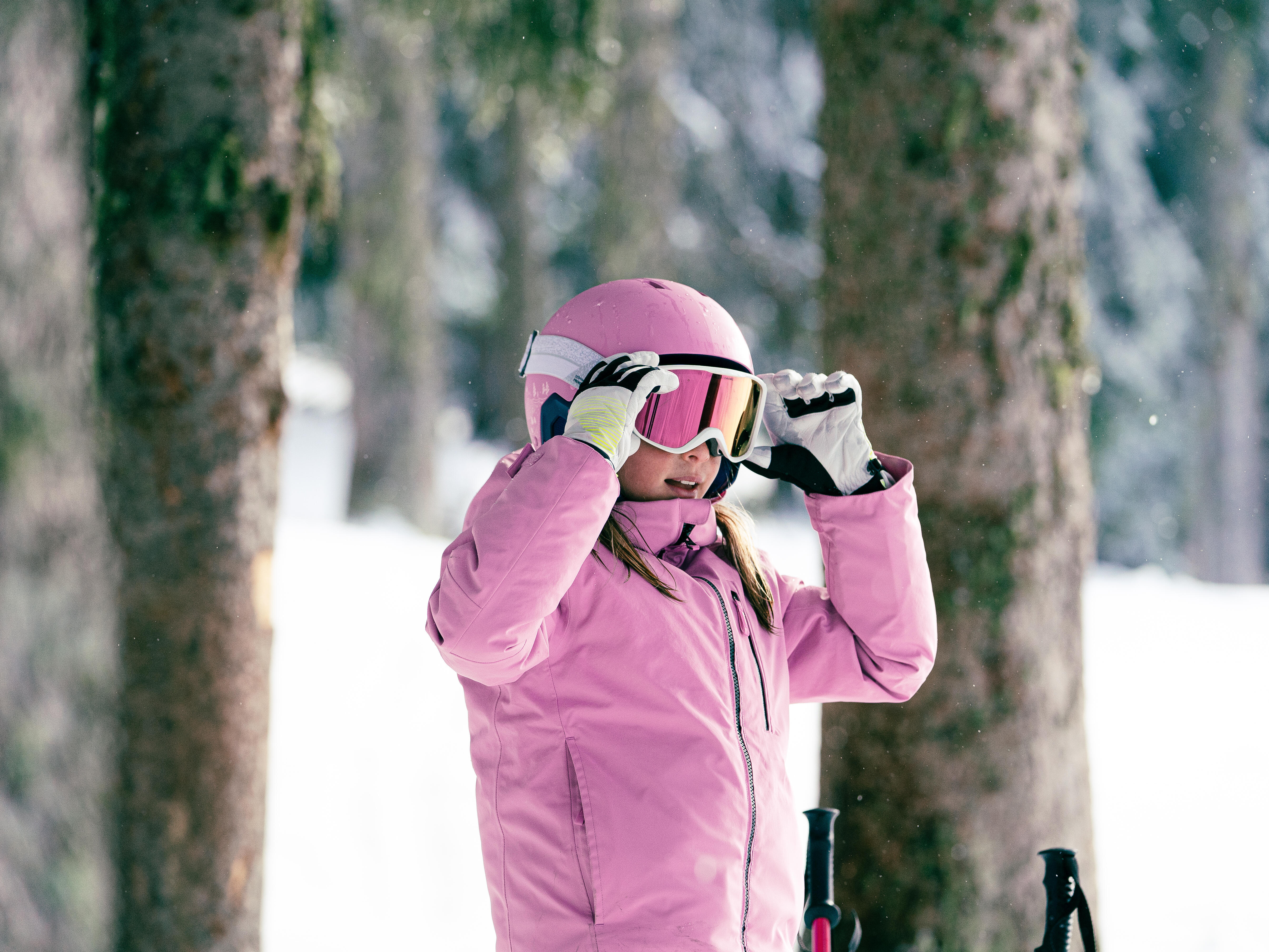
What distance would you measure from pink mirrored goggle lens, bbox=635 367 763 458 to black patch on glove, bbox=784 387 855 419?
0.31ft

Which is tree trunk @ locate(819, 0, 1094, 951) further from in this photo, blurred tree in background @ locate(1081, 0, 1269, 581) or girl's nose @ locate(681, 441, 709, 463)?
blurred tree in background @ locate(1081, 0, 1269, 581)

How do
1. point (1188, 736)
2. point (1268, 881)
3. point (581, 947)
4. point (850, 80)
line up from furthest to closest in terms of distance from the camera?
1. point (1188, 736)
2. point (1268, 881)
3. point (850, 80)
4. point (581, 947)

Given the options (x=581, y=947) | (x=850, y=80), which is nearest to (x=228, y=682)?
(x=581, y=947)

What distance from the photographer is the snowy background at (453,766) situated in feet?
15.3

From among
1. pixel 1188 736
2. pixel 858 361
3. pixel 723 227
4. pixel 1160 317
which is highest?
pixel 723 227

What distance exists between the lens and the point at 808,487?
1.94 meters

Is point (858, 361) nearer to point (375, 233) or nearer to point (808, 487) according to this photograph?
point (808, 487)

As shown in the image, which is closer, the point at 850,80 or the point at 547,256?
the point at 850,80

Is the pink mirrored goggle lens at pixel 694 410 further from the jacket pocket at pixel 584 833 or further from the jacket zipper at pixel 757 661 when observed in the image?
the jacket pocket at pixel 584 833

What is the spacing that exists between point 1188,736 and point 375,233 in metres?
7.98

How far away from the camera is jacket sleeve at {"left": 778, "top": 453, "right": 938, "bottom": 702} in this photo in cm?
192

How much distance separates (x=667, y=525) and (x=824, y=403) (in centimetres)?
35

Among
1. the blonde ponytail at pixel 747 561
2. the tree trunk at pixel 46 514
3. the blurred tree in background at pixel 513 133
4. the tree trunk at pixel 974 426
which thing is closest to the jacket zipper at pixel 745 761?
the blonde ponytail at pixel 747 561

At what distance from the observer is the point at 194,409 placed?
118 inches
